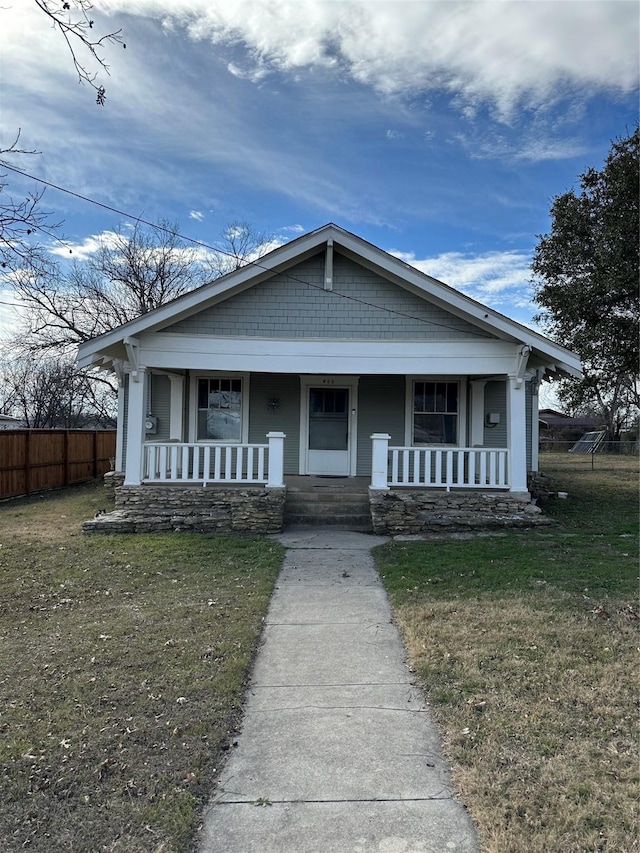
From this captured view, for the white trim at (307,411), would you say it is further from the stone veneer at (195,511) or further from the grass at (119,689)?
the grass at (119,689)

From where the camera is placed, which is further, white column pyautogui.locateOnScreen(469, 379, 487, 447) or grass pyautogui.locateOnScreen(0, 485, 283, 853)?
white column pyautogui.locateOnScreen(469, 379, 487, 447)

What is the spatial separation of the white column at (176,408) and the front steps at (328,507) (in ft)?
9.55


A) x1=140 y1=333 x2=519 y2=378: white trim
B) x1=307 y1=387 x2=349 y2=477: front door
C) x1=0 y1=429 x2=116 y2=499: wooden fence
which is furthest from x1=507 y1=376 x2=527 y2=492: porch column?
x1=0 y1=429 x2=116 y2=499: wooden fence

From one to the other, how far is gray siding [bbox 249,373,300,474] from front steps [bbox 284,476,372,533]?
1.87 metres

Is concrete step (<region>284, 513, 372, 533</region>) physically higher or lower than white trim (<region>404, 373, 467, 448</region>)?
lower

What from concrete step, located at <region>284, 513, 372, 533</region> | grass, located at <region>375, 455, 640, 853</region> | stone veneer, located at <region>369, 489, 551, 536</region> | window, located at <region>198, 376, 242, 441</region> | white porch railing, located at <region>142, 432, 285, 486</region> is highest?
window, located at <region>198, 376, 242, 441</region>

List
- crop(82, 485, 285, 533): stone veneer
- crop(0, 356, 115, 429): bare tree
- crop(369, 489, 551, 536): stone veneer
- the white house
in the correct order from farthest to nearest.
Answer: crop(0, 356, 115, 429): bare tree < the white house < crop(369, 489, 551, 536): stone veneer < crop(82, 485, 285, 533): stone veneer

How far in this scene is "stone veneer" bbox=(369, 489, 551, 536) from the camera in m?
9.27

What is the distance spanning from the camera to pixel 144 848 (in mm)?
2322

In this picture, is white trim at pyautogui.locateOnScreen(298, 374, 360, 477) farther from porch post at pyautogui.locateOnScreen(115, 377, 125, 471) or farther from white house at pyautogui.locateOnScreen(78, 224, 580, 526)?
porch post at pyautogui.locateOnScreen(115, 377, 125, 471)

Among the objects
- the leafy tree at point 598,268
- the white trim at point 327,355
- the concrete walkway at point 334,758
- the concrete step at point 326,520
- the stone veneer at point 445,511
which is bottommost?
the concrete walkway at point 334,758

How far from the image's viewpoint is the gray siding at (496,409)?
38.8 ft

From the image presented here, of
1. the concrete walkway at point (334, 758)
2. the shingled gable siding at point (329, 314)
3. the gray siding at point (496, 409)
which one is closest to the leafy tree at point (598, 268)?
the gray siding at point (496, 409)

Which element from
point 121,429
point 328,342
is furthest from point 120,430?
point 328,342
